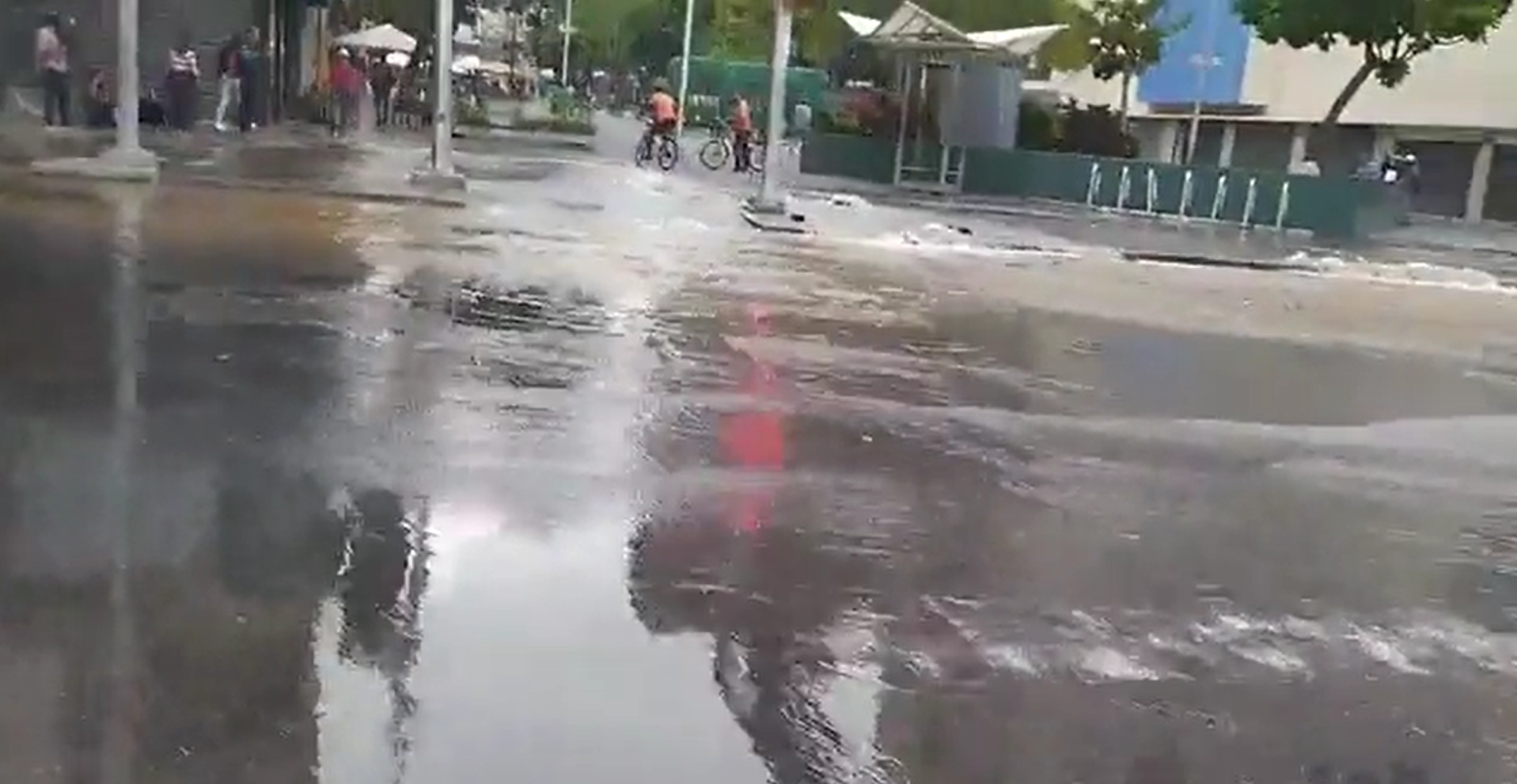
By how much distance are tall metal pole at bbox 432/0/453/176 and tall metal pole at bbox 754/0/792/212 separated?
4551 mm

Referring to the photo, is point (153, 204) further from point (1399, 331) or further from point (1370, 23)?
point (1370, 23)

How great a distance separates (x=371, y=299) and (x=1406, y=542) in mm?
7801

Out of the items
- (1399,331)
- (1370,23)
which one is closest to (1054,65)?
(1370,23)

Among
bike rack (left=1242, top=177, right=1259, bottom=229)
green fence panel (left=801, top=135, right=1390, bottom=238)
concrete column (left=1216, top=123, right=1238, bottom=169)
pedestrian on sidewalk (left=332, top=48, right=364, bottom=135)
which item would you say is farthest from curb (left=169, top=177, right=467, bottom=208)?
concrete column (left=1216, top=123, right=1238, bottom=169)

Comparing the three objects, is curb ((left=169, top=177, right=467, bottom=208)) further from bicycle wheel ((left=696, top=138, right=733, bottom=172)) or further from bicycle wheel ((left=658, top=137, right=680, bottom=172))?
bicycle wheel ((left=696, top=138, right=733, bottom=172))

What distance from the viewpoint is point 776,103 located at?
24.4m

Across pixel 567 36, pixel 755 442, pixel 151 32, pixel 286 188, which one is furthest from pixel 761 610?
pixel 567 36

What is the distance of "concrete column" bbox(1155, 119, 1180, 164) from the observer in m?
60.9

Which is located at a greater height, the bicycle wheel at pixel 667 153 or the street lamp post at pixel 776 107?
the street lamp post at pixel 776 107

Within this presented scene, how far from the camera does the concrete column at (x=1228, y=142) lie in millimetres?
57406

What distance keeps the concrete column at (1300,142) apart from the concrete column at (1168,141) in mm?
6119

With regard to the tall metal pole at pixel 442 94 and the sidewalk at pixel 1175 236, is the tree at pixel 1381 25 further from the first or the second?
the tall metal pole at pixel 442 94

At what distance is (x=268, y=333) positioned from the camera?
10875 millimetres

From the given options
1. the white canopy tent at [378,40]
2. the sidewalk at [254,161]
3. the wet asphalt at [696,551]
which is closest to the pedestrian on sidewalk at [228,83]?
the sidewalk at [254,161]
